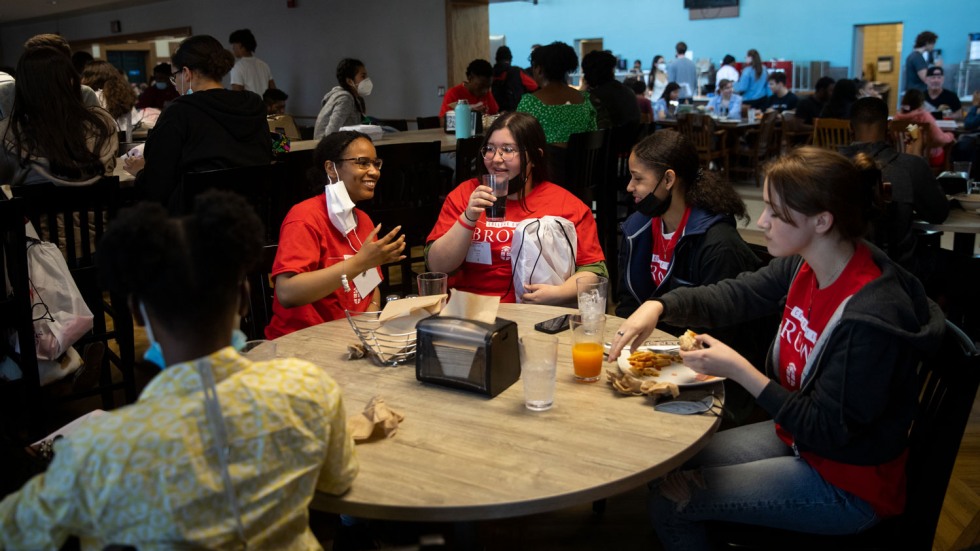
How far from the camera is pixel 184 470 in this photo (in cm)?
101

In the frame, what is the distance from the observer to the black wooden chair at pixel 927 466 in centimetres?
145

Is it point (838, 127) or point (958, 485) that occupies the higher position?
point (838, 127)

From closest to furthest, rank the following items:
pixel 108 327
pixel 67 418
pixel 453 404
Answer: pixel 453 404, pixel 67 418, pixel 108 327

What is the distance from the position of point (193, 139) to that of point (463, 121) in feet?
6.69

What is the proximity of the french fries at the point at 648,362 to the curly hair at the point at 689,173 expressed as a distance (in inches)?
28.5

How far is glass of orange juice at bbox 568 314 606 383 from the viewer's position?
1694 millimetres

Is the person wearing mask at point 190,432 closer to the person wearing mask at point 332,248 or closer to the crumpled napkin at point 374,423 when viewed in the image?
the crumpled napkin at point 374,423

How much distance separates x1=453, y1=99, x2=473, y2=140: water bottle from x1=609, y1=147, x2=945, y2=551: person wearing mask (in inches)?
133

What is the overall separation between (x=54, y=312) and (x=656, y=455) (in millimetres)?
2217

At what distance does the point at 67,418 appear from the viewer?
10.5ft

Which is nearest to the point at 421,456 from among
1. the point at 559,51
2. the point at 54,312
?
the point at 54,312

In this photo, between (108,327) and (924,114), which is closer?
(108,327)

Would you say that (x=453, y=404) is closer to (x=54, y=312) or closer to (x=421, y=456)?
(x=421, y=456)

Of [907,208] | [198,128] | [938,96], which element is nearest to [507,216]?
[198,128]
